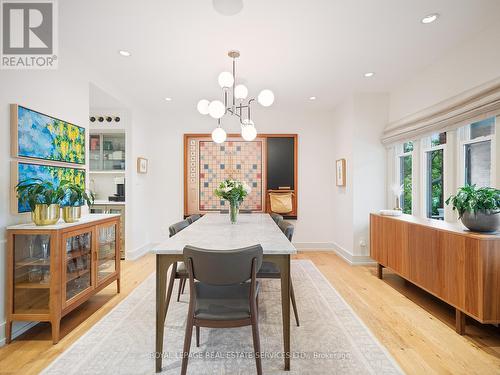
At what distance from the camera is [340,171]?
15.5ft

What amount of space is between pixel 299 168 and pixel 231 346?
3707mm

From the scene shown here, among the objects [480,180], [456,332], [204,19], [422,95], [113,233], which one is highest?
[204,19]

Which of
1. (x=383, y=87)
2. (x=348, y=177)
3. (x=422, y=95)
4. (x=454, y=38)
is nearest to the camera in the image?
(x=454, y=38)

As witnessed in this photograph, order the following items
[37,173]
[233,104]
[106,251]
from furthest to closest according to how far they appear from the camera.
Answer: [106,251]
[233,104]
[37,173]

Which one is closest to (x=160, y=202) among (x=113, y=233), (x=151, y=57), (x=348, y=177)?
(x=113, y=233)

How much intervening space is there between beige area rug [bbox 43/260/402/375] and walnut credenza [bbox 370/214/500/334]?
795mm

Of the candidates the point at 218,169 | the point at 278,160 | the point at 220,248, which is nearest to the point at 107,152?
the point at 218,169

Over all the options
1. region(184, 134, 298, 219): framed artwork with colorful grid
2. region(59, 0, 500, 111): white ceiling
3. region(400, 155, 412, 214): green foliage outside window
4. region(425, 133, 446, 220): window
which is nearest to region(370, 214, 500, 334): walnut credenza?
region(425, 133, 446, 220): window

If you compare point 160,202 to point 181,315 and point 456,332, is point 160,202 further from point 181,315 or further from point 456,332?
point 456,332

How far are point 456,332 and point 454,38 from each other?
2.71 metres

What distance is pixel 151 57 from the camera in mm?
3039

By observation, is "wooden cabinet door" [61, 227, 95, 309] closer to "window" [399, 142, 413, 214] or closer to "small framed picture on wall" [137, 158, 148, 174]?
"small framed picture on wall" [137, 158, 148, 174]

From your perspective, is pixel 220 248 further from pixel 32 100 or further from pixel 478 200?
pixel 32 100

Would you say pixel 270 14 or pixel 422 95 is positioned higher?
pixel 270 14
